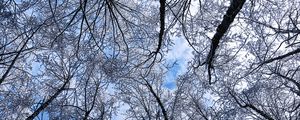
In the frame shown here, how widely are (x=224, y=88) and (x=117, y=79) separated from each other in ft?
12.0

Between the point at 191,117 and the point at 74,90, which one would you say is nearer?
the point at 74,90

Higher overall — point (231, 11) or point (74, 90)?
point (74, 90)

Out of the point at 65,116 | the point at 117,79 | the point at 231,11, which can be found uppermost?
the point at 117,79

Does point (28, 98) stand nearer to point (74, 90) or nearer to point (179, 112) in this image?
point (74, 90)

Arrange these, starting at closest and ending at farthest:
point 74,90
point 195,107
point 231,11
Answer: point 231,11
point 74,90
point 195,107

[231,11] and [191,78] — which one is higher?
[191,78]

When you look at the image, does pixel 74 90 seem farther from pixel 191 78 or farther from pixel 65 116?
pixel 191 78

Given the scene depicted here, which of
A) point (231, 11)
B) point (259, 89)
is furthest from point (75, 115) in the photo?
point (231, 11)

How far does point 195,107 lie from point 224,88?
56.1 inches

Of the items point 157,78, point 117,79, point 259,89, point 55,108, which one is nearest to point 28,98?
point 55,108

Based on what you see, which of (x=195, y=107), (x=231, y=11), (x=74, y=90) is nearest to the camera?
(x=231, y=11)

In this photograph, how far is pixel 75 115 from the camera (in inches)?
442

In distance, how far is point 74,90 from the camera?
10406mm

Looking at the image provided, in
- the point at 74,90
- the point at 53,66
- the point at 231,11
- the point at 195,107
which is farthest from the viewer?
the point at 195,107
